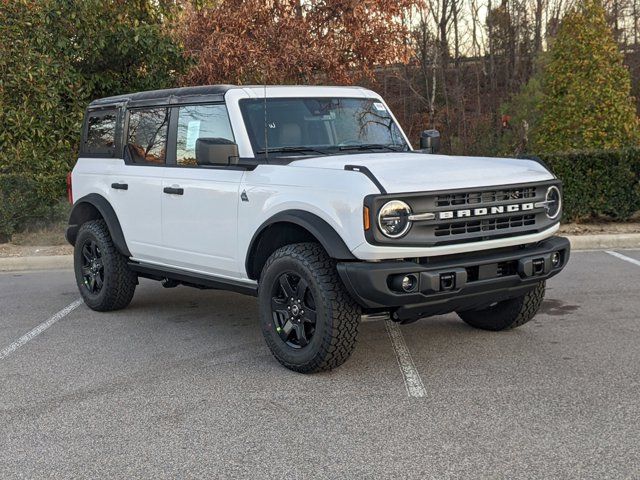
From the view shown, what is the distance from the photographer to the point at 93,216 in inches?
306

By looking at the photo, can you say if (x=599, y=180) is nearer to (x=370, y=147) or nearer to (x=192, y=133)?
(x=370, y=147)

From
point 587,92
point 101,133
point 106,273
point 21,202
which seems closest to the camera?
point 106,273

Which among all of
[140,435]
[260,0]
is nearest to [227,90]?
[140,435]

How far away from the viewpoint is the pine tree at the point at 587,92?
1448cm

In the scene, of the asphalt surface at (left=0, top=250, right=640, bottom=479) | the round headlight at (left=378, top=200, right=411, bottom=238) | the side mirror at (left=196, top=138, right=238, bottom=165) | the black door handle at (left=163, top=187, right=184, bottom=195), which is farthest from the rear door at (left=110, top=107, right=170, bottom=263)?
the round headlight at (left=378, top=200, right=411, bottom=238)

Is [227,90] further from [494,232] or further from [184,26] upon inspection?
[184,26]

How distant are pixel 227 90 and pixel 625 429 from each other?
3.69m

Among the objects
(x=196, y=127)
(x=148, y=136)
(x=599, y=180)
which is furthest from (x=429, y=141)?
(x=599, y=180)

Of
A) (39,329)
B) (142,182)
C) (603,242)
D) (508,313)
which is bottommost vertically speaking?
(39,329)

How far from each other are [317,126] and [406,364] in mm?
1978

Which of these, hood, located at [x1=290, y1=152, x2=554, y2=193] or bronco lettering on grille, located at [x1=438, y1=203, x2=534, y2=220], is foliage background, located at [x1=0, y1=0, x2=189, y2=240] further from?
bronco lettering on grille, located at [x1=438, y1=203, x2=534, y2=220]

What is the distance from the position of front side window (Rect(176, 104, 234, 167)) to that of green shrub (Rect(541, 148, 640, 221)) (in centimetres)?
715

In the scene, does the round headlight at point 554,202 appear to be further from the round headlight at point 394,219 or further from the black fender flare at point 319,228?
the black fender flare at point 319,228

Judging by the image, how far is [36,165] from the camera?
12625mm
